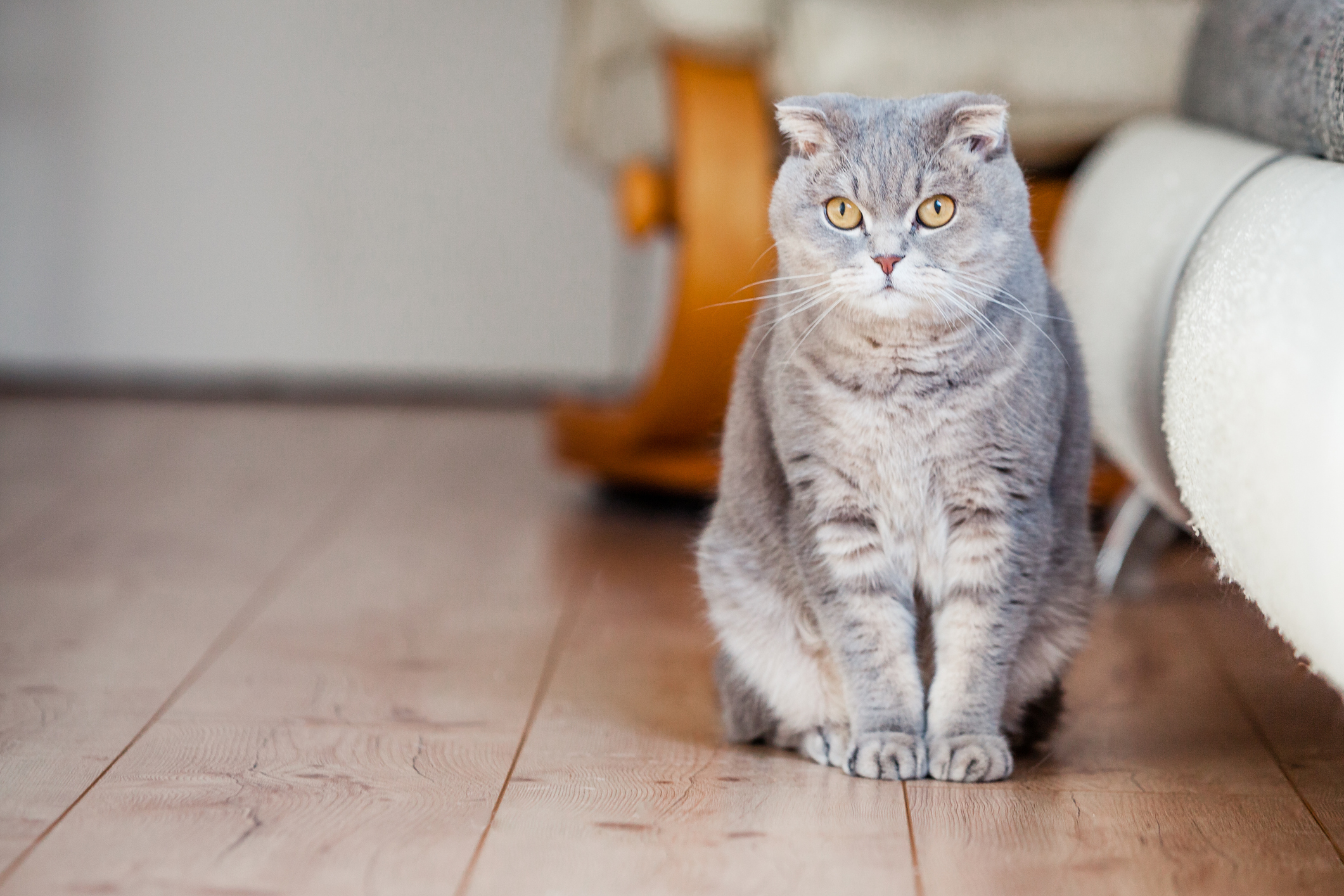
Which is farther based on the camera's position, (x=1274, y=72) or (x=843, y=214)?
(x=1274, y=72)

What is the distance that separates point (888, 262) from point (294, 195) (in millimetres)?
2548

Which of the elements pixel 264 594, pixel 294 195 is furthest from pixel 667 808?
pixel 294 195

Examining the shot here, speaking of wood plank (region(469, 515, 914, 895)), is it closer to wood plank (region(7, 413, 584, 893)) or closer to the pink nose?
wood plank (region(7, 413, 584, 893))

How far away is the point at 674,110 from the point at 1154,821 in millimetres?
1254

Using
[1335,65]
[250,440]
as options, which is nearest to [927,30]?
[1335,65]

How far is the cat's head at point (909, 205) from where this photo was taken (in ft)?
3.58

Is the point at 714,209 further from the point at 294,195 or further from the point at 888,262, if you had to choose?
the point at 294,195

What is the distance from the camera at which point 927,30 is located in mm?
1787

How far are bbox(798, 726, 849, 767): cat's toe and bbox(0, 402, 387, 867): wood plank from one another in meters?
0.58

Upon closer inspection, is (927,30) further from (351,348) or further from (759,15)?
(351,348)

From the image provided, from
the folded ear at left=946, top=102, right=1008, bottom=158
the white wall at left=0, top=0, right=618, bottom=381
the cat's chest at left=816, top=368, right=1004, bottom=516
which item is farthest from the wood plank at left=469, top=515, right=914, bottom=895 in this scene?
the white wall at left=0, top=0, right=618, bottom=381

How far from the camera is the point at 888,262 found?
3.54ft

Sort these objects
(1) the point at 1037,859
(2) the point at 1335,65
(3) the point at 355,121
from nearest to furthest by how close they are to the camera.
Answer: (1) the point at 1037,859 < (2) the point at 1335,65 < (3) the point at 355,121

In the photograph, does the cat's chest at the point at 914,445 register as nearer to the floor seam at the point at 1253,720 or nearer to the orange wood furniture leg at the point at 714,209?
the floor seam at the point at 1253,720
